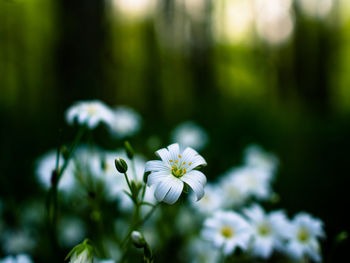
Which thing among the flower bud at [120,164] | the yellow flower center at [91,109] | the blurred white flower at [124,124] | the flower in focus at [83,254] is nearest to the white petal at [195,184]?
the flower bud at [120,164]

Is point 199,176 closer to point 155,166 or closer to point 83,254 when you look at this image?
point 155,166

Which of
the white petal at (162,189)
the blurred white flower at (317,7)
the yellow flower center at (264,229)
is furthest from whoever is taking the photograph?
the blurred white flower at (317,7)

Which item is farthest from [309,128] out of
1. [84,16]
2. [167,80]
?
[167,80]

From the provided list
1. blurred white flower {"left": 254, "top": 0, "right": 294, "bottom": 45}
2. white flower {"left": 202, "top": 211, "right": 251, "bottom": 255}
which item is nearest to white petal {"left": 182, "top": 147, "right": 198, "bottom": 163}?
white flower {"left": 202, "top": 211, "right": 251, "bottom": 255}

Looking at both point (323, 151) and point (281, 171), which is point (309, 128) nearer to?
point (323, 151)

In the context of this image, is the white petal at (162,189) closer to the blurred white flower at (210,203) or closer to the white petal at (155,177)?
the white petal at (155,177)
